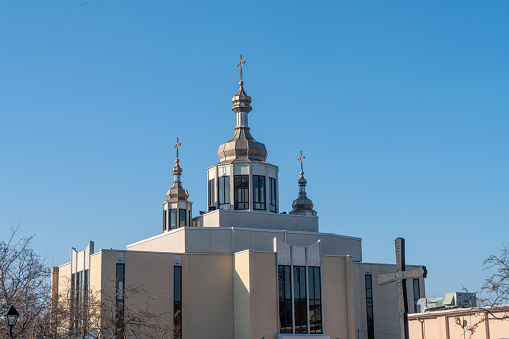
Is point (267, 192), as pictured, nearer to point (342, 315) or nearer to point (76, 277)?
point (342, 315)

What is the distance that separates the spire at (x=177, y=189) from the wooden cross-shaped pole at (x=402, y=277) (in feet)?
108

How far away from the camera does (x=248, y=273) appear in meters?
40.5

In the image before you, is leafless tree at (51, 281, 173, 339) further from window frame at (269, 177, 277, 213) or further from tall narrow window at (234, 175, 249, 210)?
window frame at (269, 177, 277, 213)

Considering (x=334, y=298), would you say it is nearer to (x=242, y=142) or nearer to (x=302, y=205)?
(x=242, y=142)

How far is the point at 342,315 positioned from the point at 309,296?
2571mm

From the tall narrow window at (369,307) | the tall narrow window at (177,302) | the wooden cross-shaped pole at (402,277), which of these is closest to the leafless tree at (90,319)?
the tall narrow window at (177,302)

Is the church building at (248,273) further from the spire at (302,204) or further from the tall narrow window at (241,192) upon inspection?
the spire at (302,204)

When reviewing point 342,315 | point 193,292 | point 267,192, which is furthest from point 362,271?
point 193,292

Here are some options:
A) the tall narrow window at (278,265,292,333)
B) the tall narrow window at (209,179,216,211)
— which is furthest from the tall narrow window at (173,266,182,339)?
the tall narrow window at (209,179,216,211)

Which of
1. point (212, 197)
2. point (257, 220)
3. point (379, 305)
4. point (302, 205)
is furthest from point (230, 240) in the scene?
point (302, 205)

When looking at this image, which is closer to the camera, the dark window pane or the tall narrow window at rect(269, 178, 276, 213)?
the tall narrow window at rect(269, 178, 276, 213)

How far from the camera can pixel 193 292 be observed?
4172 cm

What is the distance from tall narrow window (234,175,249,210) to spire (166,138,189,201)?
490 inches

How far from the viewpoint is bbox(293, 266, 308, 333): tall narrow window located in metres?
41.2
